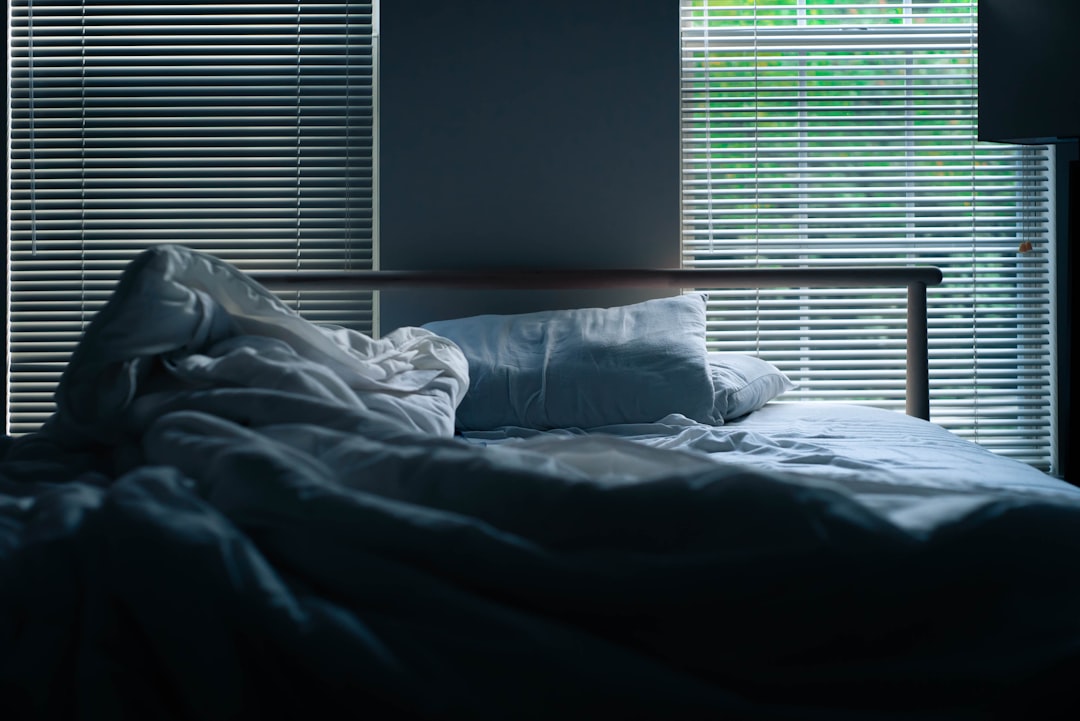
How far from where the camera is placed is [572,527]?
0.65 meters

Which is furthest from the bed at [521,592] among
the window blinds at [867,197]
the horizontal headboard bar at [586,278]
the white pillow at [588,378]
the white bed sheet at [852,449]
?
the window blinds at [867,197]

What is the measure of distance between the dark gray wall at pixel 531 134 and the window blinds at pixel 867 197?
0.67 feet

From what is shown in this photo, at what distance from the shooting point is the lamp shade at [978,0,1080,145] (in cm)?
208

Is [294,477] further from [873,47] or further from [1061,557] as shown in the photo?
[873,47]

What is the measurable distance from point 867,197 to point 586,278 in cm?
95

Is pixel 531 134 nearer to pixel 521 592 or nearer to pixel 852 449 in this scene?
pixel 852 449

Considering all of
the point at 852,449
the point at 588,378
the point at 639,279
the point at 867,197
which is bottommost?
the point at 852,449

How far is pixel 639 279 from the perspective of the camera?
2.37 meters

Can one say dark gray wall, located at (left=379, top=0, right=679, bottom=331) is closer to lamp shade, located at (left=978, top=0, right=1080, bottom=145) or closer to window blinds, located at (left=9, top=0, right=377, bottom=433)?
window blinds, located at (left=9, top=0, right=377, bottom=433)

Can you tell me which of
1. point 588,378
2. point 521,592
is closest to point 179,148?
point 588,378

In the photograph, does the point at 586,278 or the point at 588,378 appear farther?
the point at 586,278

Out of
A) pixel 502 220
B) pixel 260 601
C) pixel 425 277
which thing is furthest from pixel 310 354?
pixel 502 220

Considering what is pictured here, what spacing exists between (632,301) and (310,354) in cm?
139

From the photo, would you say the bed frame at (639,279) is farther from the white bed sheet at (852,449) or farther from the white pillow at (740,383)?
the white bed sheet at (852,449)
